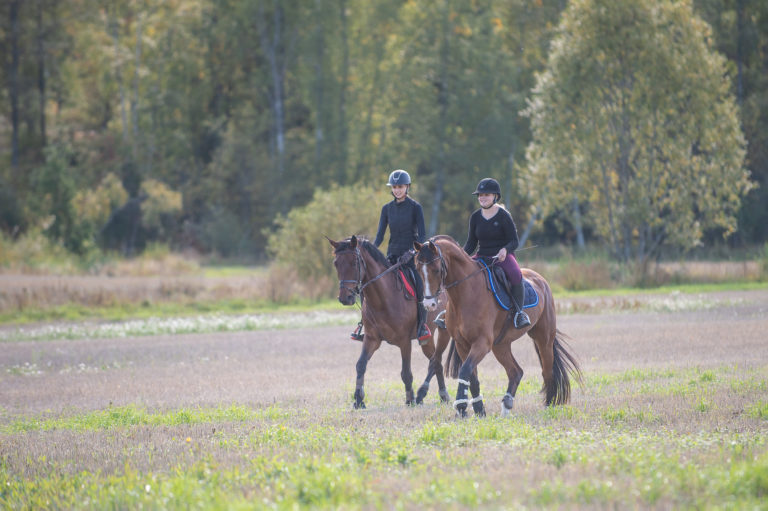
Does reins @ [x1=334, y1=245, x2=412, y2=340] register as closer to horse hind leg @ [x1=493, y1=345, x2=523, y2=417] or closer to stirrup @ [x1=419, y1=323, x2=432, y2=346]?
stirrup @ [x1=419, y1=323, x2=432, y2=346]

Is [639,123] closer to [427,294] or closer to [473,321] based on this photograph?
[473,321]

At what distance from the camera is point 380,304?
42.0 feet

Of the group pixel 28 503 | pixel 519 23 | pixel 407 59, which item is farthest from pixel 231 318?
pixel 519 23

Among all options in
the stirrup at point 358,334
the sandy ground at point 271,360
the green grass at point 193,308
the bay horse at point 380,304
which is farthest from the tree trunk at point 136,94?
the bay horse at point 380,304

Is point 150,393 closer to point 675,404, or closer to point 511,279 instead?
point 511,279

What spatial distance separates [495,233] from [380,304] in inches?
86.5

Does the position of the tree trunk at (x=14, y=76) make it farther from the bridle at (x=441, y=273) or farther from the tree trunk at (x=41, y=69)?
the bridle at (x=441, y=273)

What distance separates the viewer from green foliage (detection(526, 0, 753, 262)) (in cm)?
3738

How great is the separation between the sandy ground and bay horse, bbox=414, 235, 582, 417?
6.82 feet

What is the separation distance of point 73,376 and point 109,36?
5065 cm

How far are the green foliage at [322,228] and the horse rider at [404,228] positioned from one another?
2090 centimetres

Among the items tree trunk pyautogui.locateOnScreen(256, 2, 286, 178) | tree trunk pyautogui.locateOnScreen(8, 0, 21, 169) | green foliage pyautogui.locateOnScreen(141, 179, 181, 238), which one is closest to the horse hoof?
green foliage pyautogui.locateOnScreen(141, 179, 181, 238)

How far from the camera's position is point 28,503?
7371mm

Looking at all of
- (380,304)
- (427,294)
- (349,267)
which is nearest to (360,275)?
(349,267)
